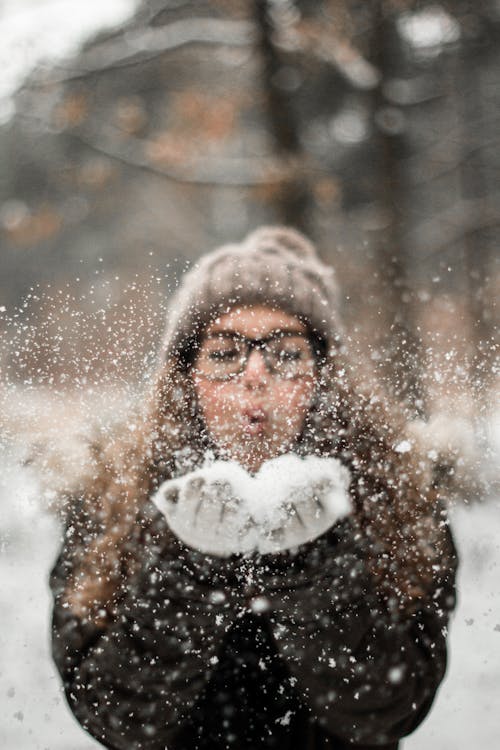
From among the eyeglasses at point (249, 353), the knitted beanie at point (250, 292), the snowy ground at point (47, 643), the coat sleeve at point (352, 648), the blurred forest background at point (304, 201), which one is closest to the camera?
the coat sleeve at point (352, 648)

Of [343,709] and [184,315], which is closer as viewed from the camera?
[343,709]

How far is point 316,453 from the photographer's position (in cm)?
146

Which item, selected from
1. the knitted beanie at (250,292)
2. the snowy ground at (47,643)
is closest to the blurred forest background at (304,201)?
the snowy ground at (47,643)

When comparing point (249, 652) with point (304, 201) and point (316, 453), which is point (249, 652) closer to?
point (316, 453)

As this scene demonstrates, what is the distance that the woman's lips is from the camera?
141 centimetres

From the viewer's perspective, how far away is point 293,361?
146 cm

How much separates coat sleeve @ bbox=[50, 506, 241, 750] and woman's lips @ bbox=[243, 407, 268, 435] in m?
0.26

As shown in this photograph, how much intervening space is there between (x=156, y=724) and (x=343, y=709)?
1.16 feet

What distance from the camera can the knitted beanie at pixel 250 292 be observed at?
5.25ft

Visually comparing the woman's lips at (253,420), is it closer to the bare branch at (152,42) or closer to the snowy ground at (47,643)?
the snowy ground at (47,643)

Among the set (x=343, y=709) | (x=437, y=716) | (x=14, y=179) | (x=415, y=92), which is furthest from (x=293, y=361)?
(x=14, y=179)

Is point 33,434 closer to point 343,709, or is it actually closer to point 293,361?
point 293,361

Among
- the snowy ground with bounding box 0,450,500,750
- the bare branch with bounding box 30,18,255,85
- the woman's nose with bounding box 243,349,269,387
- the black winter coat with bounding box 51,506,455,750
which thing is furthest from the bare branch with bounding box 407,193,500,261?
the black winter coat with bounding box 51,506,455,750

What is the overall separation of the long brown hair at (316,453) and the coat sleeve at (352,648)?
6cm
